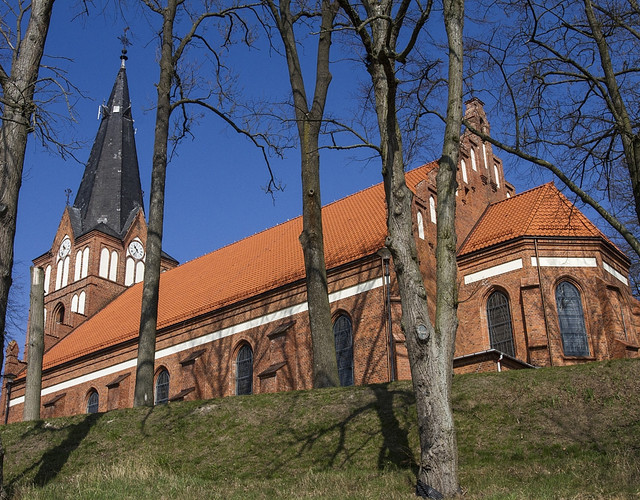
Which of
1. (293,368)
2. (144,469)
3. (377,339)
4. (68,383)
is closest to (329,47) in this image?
(377,339)

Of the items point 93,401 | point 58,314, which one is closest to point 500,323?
point 93,401

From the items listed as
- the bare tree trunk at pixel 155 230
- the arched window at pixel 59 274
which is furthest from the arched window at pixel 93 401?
the bare tree trunk at pixel 155 230

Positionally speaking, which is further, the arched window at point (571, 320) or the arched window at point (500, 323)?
the arched window at point (500, 323)

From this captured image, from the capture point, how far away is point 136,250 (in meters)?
36.4

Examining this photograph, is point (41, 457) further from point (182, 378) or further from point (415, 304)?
point (182, 378)

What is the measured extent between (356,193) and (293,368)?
8.05 m

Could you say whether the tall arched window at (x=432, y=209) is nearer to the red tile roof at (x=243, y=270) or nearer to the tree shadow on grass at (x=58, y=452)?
the red tile roof at (x=243, y=270)

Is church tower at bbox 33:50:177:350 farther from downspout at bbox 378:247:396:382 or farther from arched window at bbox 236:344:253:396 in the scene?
downspout at bbox 378:247:396:382

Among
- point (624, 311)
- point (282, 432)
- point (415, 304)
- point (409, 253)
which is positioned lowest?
point (282, 432)

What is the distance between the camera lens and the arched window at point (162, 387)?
24.9 metres

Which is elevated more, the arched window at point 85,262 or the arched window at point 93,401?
the arched window at point 85,262

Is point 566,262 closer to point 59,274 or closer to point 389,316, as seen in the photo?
point 389,316

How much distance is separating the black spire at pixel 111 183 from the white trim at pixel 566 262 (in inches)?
903

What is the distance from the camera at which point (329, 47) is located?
16.2 metres
